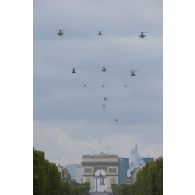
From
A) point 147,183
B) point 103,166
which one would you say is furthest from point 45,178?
point 103,166

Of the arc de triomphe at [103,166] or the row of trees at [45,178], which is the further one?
the arc de triomphe at [103,166]

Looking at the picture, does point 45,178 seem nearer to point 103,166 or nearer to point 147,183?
point 147,183

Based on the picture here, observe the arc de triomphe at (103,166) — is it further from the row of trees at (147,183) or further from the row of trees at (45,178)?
the row of trees at (45,178)

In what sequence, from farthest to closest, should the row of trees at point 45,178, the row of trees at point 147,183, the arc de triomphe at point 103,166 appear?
1. the arc de triomphe at point 103,166
2. the row of trees at point 147,183
3. the row of trees at point 45,178

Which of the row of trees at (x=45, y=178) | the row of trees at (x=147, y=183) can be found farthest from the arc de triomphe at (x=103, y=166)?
the row of trees at (x=45, y=178)

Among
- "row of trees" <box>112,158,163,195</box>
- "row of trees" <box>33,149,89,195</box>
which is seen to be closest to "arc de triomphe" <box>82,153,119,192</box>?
"row of trees" <box>112,158,163,195</box>

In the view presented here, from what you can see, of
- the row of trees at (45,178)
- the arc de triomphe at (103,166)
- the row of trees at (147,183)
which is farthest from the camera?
the arc de triomphe at (103,166)
